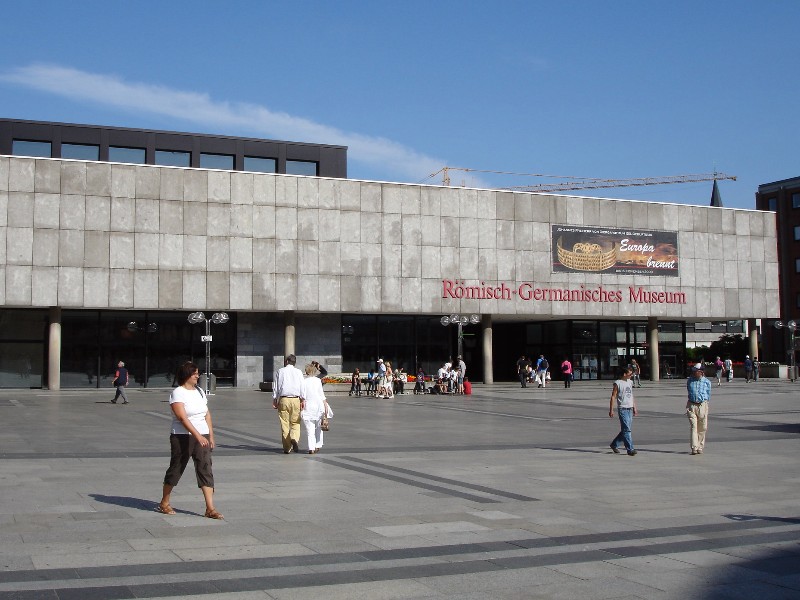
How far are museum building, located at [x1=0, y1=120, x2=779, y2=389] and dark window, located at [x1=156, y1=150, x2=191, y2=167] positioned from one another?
6.8 inches

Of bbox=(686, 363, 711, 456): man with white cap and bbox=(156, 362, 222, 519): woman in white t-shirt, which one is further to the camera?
bbox=(686, 363, 711, 456): man with white cap

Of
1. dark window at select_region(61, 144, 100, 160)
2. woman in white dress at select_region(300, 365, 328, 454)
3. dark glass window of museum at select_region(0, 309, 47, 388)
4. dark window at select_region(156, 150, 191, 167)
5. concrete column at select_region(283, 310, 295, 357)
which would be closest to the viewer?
woman in white dress at select_region(300, 365, 328, 454)

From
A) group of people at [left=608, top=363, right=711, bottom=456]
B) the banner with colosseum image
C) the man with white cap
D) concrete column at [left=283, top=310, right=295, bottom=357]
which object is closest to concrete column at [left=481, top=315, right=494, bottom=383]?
the banner with colosseum image

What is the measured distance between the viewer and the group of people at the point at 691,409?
1839 cm

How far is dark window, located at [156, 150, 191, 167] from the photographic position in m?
58.3

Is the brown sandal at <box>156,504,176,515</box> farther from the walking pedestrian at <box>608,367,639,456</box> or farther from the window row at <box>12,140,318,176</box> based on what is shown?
the window row at <box>12,140,318,176</box>

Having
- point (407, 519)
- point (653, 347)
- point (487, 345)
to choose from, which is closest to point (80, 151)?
point (487, 345)

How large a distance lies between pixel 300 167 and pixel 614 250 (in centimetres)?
2118

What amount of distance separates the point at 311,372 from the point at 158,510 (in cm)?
771

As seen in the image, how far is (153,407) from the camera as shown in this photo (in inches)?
1341

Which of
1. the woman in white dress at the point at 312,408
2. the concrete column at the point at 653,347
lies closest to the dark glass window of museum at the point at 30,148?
the concrete column at the point at 653,347

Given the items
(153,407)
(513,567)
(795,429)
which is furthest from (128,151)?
(513,567)

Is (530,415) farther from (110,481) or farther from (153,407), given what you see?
(110,481)

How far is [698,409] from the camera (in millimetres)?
18688
